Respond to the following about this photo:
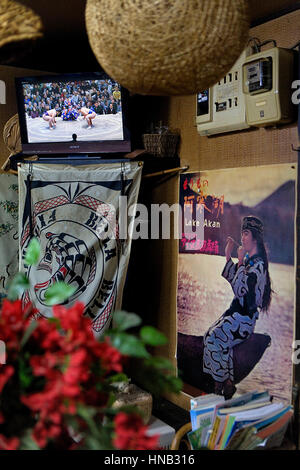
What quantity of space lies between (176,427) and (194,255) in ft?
3.63

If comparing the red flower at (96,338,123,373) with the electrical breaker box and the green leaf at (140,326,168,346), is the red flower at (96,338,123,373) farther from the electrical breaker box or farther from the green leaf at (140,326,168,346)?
the electrical breaker box

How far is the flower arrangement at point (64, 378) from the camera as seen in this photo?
0.95 meters

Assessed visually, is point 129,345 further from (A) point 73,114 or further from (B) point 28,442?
(A) point 73,114

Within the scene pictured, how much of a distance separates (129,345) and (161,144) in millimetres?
2624

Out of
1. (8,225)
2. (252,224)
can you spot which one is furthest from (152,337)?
(8,225)

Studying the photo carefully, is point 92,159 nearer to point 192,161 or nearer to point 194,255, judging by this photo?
point 192,161

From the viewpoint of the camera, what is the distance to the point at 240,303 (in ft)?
9.44

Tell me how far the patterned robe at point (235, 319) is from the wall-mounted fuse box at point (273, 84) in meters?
0.77

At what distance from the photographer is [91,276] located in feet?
11.7

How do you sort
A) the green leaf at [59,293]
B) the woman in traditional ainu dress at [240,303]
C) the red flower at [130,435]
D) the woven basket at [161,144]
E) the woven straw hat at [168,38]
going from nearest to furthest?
the red flower at [130,435] < the green leaf at [59,293] < the woven straw hat at [168,38] < the woman in traditional ainu dress at [240,303] < the woven basket at [161,144]

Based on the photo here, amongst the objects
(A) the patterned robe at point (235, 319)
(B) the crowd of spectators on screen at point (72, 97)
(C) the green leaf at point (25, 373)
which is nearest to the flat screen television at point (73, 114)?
(B) the crowd of spectators on screen at point (72, 97)

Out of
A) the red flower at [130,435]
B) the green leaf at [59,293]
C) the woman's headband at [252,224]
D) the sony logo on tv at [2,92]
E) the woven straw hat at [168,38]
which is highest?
the sony logo on tv at [2,92]

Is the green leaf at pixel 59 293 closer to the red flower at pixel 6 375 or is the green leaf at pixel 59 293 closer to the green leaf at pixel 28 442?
the red flower at pixel 6 375
